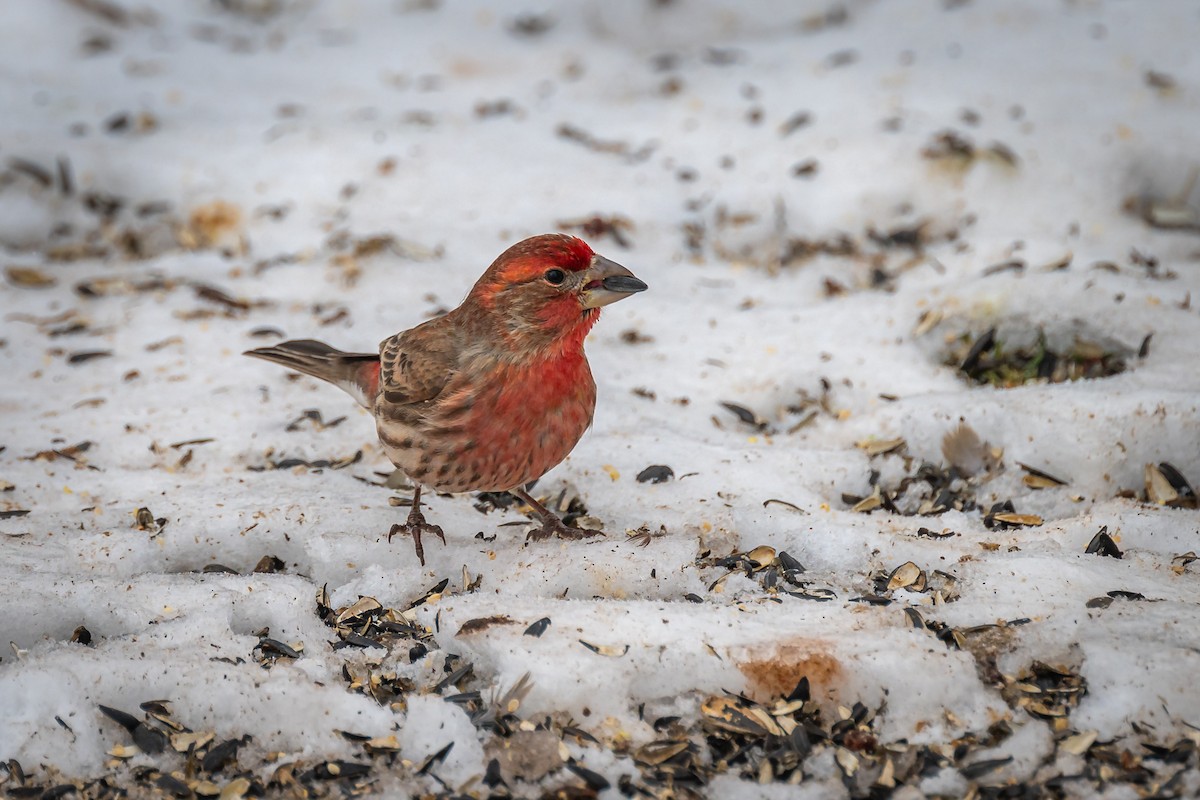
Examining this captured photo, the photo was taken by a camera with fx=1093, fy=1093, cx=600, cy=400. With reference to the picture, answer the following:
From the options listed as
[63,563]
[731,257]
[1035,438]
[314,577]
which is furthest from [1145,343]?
A: [63,563]

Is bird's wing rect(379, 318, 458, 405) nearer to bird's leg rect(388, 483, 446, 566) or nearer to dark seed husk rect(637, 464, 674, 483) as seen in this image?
bird's leg rect(388, 483, 446, 566)

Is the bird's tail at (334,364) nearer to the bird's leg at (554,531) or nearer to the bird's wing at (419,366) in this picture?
the bird's wing at (419,366)

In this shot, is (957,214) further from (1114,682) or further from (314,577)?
(314,577)

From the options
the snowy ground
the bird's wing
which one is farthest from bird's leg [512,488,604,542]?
the bird's wing

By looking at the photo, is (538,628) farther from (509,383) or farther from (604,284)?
(604,284)

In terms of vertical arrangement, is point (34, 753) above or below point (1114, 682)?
below

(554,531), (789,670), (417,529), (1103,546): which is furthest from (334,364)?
(1103,546)

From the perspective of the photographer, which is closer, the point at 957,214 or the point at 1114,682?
the point at 1114,682

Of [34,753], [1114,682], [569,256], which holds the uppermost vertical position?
[569,256]
